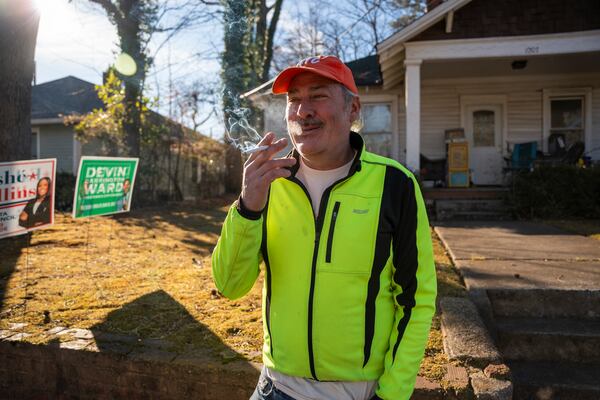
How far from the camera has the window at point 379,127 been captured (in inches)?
534

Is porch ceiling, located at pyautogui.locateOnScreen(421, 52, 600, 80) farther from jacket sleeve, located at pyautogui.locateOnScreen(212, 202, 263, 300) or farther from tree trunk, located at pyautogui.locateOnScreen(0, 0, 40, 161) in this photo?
jacket sleeve, located at pyautogui.locateOnScreen(212, 202, 263, 300)

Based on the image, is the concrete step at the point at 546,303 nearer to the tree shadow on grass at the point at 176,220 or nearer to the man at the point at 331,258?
the man at the point at 331,258

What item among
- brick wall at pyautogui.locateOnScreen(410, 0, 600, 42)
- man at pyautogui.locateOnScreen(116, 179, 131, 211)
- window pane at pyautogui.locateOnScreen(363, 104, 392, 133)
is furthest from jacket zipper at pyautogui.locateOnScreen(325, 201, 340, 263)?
window pane at pyautogui.locateOnScreen(363, 104, 392, 133)

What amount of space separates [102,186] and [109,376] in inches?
139

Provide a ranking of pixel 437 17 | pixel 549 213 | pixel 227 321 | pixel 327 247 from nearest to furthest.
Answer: pixel 327 247
pixel 227 321
pixel 549 213
pixel 437 17

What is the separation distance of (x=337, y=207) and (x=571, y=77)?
44.3ft

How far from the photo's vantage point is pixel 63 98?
23922mm

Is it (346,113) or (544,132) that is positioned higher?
(544,132)

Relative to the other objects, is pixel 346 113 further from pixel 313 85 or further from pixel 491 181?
pixel 491 181

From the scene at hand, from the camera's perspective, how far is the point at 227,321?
3.72 m

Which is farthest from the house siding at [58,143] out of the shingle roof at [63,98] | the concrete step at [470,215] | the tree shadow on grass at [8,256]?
the concrete step at [470,215]

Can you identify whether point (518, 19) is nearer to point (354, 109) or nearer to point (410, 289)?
point (354, 109)

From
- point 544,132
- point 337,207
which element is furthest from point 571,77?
point 337,207

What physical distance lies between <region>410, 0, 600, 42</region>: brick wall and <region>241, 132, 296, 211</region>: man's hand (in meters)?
10.1
